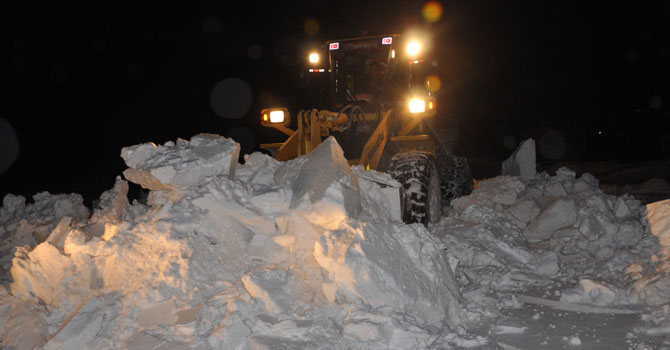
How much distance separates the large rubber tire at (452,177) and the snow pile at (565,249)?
4.07 ft

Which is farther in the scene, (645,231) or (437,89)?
(437,89)

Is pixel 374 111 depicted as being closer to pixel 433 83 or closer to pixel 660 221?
pixel 433 83

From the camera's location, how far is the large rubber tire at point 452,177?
23.7 feet

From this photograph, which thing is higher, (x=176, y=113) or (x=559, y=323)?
(x=176, y=113)

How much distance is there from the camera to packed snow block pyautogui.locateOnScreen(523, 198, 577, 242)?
505cm

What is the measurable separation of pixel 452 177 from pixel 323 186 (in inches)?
163

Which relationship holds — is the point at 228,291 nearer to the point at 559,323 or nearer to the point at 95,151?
the point at 559,323

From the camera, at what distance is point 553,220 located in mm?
5090

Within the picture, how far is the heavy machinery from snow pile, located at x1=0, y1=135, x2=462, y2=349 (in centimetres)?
170

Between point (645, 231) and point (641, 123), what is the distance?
16430 millimetres

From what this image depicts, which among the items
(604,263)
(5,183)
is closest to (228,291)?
(604,263)

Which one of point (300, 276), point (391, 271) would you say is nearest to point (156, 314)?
point (300, 276)

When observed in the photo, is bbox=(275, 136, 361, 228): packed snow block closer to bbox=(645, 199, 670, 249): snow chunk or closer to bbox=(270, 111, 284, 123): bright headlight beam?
bbox=(270, 111, 284, 123): bright headlight beam

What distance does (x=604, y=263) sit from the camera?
417 centimetres
